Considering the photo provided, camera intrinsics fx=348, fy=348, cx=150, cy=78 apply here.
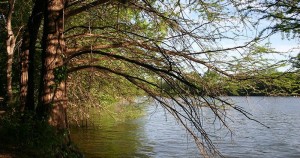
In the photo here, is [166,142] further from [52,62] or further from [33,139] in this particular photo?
[52,62]

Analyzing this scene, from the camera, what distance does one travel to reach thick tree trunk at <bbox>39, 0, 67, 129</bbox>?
26.3ft

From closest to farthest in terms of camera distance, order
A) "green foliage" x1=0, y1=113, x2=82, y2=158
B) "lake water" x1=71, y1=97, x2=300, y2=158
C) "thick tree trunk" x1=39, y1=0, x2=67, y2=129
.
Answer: "green foliage" x1=0, y1=113, x2=82, y2=158 < "thick tree trunk" x1=39, y1=0, x2=67, y2=129 < "lake water" x1=71, y1=97, x2=300, y2=158

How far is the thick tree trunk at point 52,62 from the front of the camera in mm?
8016

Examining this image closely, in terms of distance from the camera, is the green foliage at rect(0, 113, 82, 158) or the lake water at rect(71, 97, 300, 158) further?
the lake water at rect(71, 97, 300, 158)

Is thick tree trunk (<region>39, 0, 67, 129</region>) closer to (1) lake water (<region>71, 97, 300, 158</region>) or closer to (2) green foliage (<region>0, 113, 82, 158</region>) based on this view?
(2) green foliage (<region>0, 113, 82, 158</region>)

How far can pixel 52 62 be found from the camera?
316 inches

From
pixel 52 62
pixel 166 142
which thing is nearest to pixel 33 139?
pixel 52 62

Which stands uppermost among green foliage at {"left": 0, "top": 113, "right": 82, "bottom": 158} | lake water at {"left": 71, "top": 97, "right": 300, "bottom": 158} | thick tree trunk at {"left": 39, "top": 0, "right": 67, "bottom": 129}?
thick tree trunk at {"left": 39, "top": 0, "right": 67, "bottom": 129}

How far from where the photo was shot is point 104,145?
18.2 meters

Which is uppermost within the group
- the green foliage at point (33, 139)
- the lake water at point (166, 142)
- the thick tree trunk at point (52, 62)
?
the thick tree trunk at point (52, 62)

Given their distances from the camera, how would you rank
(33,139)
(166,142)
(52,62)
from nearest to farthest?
(33,139)
(52,62)
(166,142)

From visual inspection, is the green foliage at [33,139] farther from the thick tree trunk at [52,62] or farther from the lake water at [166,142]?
the lake water at [166,142]

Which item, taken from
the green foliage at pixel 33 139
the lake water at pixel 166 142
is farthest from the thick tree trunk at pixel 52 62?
the lake water at pixel 166 142

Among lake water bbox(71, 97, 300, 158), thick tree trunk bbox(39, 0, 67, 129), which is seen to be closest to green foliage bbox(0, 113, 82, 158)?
thick tree trunk bbox(39, 0, 67, 129)
